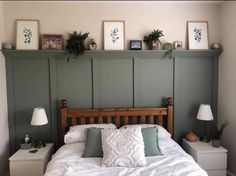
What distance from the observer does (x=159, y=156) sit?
2.58 metres

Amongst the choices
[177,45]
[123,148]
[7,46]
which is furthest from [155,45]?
[7,46]

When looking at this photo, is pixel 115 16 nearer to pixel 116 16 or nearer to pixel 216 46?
pixel 116 16

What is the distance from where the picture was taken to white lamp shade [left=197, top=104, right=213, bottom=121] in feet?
10.4

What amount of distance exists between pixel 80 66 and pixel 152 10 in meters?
1.30

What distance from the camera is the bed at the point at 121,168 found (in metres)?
2.21

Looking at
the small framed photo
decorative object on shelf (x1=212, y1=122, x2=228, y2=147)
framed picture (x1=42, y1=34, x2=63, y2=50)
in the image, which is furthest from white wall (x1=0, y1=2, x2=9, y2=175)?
decorative object on shelf (x1=212, y1=122, x2=228, y2=147)

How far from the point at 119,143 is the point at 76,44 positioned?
1.46 m

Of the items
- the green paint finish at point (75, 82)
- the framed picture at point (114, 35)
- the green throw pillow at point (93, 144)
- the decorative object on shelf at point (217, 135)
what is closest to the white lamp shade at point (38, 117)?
the green paint finish at point (75, 82)

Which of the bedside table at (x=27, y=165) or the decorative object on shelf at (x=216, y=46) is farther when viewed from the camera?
the decorative object on shelf at (x=216, y=46)

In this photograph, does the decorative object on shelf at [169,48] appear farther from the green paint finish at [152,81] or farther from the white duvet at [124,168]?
the white duvet at [124,168]

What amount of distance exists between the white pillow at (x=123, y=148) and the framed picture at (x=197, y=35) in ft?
5.30

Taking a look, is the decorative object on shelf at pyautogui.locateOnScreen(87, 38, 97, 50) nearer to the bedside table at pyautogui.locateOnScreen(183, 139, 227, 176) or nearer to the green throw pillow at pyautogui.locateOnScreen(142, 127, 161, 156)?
the green throw pillow at pyautogui.locateOnScreen(142, 127, 161, 156)

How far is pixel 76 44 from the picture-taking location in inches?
124

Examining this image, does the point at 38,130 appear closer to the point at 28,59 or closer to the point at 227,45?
the point at 28,59
